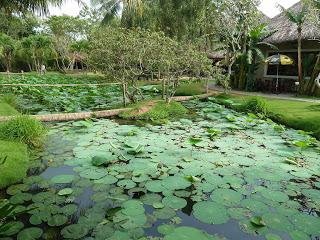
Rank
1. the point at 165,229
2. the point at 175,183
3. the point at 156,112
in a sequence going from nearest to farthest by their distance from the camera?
the point at 165,229 → the point at 175,183 → the point at 156,112

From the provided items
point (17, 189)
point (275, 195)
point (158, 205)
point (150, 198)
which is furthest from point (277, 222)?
point (17, 189)

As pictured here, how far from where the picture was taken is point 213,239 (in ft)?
10.1

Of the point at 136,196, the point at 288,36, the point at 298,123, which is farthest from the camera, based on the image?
the point at 288,36

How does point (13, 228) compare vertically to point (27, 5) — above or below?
below

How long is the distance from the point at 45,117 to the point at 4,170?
13.7 feet

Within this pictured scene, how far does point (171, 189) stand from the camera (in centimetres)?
412

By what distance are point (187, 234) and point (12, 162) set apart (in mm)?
3151

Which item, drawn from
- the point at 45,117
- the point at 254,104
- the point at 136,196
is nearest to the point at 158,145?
the point at 136,196

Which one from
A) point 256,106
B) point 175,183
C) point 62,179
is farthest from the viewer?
point 256,106

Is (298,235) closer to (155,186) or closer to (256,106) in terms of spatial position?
(155,186)

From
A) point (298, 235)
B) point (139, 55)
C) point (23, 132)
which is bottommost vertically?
point (298, 235)

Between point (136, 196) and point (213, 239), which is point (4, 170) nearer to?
point (136, 196)

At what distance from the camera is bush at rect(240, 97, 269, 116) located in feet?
32.2

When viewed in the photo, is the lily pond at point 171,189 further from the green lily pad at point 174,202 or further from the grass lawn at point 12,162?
the grass lawn at point 12,162
